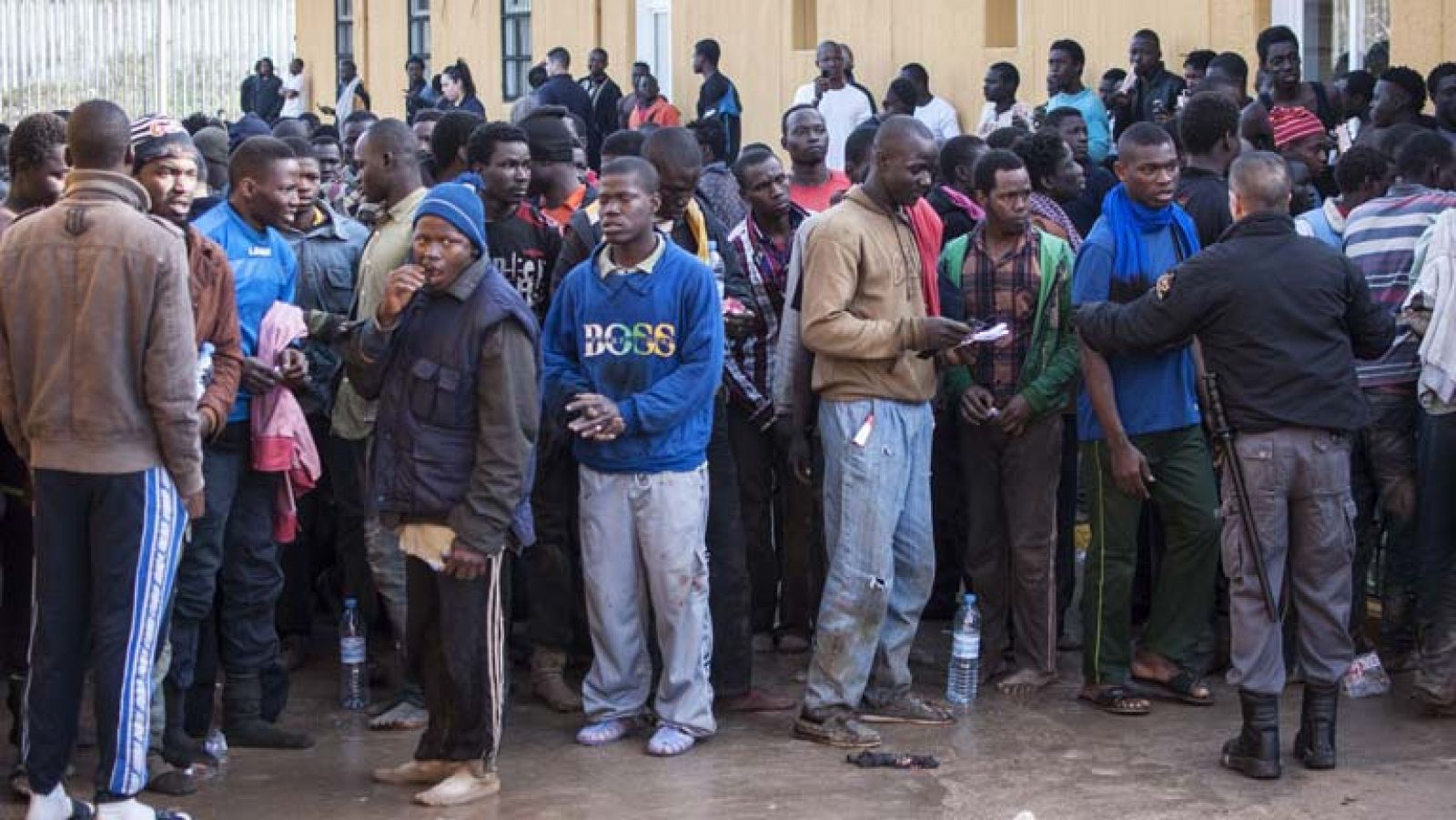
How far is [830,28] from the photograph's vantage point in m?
20.3

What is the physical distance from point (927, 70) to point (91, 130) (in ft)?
43.9

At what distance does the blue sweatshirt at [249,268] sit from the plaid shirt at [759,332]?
1.72 m

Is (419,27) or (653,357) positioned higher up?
(419,27)

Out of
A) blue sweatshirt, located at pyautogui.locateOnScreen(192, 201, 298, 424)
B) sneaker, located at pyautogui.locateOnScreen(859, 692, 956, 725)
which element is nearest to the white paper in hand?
sneaker, located at pyautogui.locateOnScreen(859, 692, 956, 725)

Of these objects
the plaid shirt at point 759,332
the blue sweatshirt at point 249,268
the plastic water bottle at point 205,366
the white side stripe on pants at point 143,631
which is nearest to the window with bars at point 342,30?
the plaid shirt at point 759,332

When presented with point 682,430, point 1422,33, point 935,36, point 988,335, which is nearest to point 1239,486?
point 988,335

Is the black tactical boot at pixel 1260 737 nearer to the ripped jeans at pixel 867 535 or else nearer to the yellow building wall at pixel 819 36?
the ripped jeans at pixel 867 535

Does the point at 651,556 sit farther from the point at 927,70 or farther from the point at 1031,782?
the point at 927,70

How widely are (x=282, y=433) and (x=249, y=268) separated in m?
0.58

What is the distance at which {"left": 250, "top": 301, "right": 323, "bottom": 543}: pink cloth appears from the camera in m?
7.06

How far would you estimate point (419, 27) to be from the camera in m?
27.6

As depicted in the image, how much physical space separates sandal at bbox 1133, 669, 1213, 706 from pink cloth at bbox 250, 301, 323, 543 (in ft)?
10.3

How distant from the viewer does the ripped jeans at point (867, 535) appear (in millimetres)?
7391

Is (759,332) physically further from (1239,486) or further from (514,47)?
(514,47)
